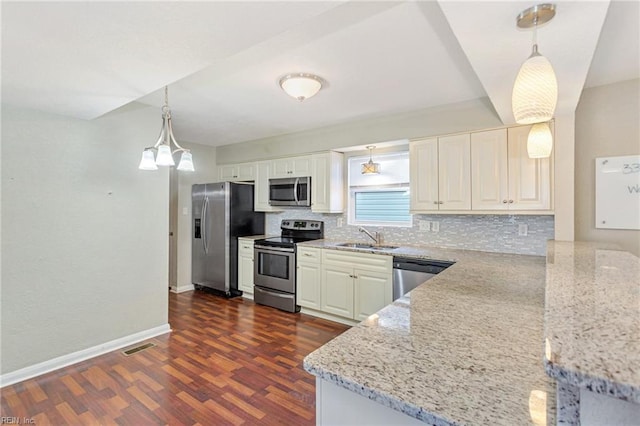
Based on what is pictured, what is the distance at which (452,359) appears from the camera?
0.91 metres

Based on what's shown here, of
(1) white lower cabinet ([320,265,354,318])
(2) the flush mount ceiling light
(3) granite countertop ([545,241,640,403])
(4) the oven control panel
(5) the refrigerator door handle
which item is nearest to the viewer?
(3) granite countertop ([545,241,640,403])

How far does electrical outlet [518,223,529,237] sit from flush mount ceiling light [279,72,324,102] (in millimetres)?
2284

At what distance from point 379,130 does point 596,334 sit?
3176 mm

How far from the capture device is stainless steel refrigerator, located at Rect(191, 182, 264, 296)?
442 cm

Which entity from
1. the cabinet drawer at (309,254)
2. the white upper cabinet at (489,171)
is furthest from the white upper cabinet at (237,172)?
the white upper cabinet at (489,171)

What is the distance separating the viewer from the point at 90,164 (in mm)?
2719

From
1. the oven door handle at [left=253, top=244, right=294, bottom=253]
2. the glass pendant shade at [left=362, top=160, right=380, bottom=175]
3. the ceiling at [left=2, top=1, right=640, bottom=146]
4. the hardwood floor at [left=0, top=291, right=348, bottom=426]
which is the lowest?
the hardwood floor at [left=0, top=291, right=348, bottom=426]

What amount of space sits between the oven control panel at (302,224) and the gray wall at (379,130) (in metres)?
0.98

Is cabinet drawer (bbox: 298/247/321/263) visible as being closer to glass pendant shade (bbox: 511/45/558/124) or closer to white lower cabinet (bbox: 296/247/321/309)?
white lower cabinet (bbox: 296/247/321/309)

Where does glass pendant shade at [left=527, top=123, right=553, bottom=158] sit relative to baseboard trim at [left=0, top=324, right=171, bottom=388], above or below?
above

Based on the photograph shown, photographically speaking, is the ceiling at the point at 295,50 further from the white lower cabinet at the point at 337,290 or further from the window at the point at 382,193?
the white lower cabinet at the point at 337,290

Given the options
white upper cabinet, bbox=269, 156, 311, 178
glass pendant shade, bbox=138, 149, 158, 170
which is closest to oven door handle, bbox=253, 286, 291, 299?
white upper cabinet, bbox=269, 156, 311, 178

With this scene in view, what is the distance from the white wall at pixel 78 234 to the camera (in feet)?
7.66

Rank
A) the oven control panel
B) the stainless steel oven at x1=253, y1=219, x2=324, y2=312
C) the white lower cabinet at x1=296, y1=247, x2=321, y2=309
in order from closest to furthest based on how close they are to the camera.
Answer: the white lower cabinet at x1=296, y1=247, x2=321, y2=309
the stainless steel oven at x1=253, y1=219, x2=324, y2=312
the oven control panel
